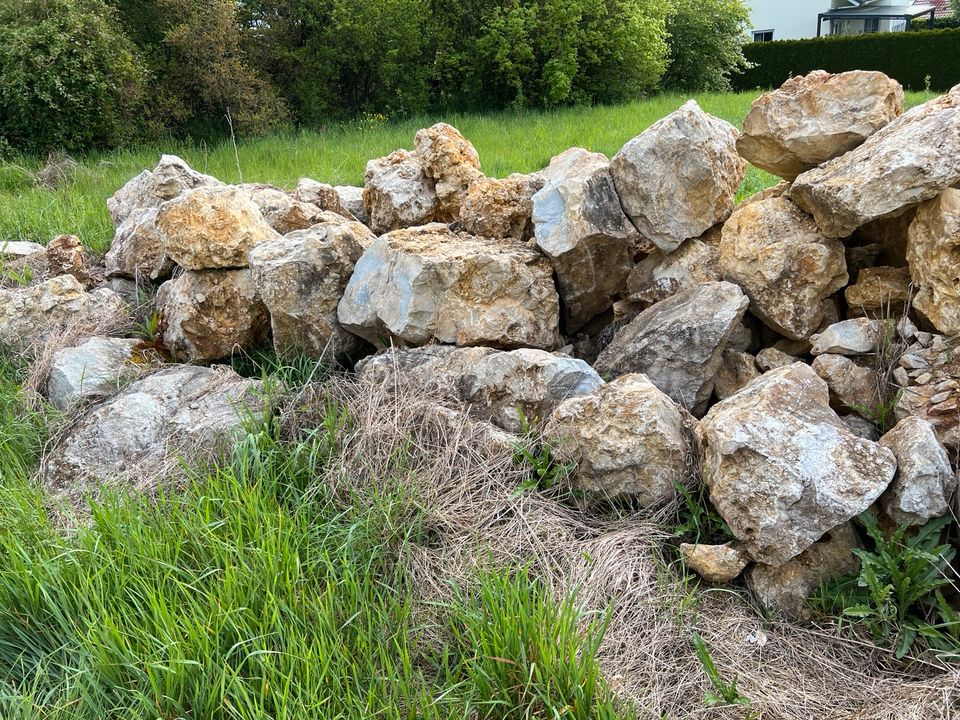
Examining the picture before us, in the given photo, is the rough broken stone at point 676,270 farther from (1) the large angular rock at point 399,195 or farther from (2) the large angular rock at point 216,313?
(2) the large angular rock at point 216,313

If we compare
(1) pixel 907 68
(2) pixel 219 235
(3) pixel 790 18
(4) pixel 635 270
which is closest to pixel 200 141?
(2) pixel 219 235

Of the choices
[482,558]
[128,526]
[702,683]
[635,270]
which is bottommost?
[702,683]

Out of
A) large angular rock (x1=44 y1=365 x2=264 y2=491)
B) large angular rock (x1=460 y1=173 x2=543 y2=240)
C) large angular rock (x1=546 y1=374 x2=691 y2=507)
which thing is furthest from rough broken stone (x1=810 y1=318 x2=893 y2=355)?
large angular rock (x1=44 y1=365 x2=264 y2=491)

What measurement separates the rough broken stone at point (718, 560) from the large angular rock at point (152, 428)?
193cm

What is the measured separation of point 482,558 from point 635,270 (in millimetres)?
1771

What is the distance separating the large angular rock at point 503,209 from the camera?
156 inches

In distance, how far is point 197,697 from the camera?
7.06 feet

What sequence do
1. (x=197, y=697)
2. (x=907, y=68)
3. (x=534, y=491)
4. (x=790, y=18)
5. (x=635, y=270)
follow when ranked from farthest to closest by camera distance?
(x=790, y=18) < (x=907, y=68) < (x=635, y=270) < (x=534, y=491) < (x=197, y=697)

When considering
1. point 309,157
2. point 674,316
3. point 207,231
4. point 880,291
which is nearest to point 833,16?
point 309,157

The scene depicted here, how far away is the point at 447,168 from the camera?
→ 4.71 m

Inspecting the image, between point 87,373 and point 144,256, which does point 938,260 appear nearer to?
point 87,373

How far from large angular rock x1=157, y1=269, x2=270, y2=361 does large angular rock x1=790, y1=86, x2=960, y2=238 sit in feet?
8.88

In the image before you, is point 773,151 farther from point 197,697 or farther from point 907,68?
point 907,68

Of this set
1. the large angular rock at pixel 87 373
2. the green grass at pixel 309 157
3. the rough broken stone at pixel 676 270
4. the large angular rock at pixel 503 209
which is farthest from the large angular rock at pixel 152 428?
the green grass at pixel 309 157
